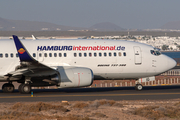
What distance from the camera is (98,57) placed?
26234mm

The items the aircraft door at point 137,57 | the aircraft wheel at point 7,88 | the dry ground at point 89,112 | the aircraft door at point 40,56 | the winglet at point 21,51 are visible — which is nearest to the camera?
the dry ground at point 89,112

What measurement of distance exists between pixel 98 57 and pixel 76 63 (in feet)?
6.30

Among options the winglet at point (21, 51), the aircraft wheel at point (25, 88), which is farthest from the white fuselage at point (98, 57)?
the winglet at point (21, 51)

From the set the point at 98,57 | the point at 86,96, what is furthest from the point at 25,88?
the point at 98,57

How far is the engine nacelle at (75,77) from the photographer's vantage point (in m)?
24.1

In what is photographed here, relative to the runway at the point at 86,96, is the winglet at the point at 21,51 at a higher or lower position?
higher

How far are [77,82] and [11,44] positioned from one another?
6.38 metres

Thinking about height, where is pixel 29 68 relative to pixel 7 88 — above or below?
above

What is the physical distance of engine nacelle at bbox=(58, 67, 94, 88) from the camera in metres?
24.1

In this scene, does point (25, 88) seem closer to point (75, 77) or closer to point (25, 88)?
point (25, 88)

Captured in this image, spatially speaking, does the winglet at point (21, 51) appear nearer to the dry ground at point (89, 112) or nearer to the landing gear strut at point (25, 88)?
the landing gear strut at point (25, 88)

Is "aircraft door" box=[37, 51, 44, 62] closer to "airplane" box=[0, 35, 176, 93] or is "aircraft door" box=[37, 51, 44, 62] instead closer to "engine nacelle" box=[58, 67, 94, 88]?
"airplane" box=[0, 35, 176, 93]

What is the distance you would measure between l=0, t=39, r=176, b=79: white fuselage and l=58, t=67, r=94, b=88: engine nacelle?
4.59ft

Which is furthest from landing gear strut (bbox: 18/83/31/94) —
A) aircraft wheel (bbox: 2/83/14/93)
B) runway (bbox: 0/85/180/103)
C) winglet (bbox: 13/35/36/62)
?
winglet (bbox: 13/35/36/62)
